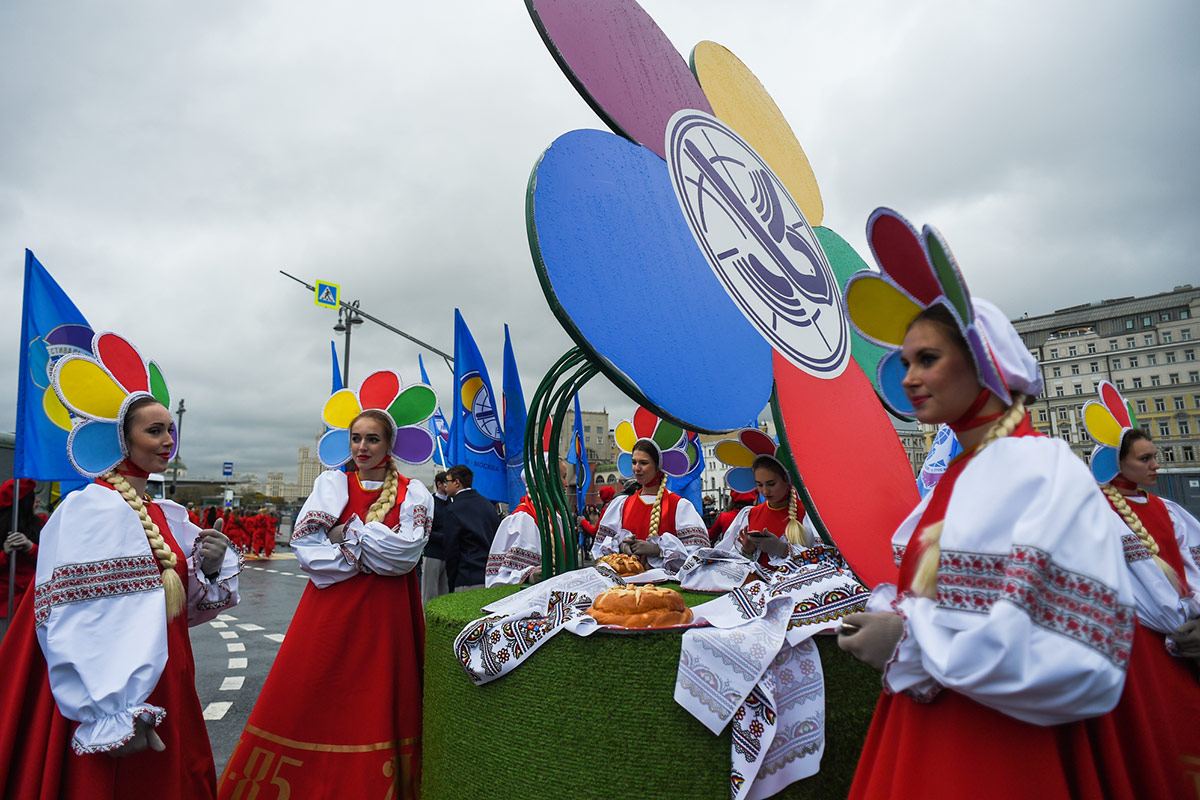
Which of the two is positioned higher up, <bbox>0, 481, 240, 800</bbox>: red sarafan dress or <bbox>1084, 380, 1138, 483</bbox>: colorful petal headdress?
<bbox>1084, 380, 1138, 483</bbox>: colorful petal headdress

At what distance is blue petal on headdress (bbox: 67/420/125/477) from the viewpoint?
251 cm

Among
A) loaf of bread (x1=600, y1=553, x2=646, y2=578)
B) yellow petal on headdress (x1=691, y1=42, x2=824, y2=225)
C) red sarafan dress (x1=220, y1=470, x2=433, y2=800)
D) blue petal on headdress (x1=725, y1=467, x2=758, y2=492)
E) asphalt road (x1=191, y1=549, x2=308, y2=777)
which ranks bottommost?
asphalt road (x1=191, y1=549, x2=308, y2=777)

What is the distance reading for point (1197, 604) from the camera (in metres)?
2.79

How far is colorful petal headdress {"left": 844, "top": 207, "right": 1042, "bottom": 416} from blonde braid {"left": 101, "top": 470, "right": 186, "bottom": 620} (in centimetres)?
258

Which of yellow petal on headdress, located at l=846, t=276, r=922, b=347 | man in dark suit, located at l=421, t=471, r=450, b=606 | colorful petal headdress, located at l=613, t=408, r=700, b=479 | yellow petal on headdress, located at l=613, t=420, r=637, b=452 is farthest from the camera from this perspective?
yellow petal on headdress, located at l=613, t=420, r=637, b=452

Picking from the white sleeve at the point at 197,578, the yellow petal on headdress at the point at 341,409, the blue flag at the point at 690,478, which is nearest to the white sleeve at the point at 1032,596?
the white sleeve at the point at 197,578

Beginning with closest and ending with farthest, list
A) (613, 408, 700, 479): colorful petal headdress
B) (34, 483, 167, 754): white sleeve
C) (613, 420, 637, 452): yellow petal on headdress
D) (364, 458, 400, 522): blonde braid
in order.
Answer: (34, 483, 167, 754): white sleeve → (364, 458, 400, 522): blonde braid → (613, 408, 700, 479): colorful petal headdress → (613, 420, 637, 452): yellow petal on headdress

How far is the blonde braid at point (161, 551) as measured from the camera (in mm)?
2463

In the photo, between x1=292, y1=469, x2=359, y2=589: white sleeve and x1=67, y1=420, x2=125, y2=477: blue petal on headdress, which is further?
x1=292, y1=469, x2=359, y2=589: white sleeve

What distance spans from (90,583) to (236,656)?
5271mm

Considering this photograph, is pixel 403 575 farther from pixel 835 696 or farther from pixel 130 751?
pixel 835 696

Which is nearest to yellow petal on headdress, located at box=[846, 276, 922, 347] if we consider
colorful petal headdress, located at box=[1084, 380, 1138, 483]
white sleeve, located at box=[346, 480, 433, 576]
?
white sleeve, located at box=[346, 480, 433, 576]

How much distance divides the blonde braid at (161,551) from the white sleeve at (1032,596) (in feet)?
8.28

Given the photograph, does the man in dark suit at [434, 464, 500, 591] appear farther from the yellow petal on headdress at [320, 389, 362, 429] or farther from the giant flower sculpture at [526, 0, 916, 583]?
the giant flower sculpture at [526, 0, 916, 583]
